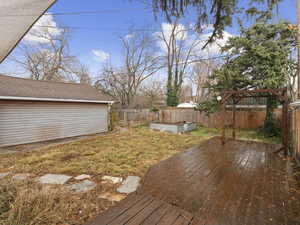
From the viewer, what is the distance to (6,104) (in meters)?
6.04

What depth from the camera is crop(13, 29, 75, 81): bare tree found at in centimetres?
1540

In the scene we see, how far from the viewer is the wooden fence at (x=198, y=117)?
398 inches

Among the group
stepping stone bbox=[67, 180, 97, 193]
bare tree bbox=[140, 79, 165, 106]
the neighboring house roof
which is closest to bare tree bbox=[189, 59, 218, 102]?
bare tree bbox=[140, 79, 165, 106]

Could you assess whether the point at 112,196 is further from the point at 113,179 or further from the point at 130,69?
the point at 130,69

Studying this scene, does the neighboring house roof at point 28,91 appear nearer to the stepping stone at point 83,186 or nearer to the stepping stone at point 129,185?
the stepping stone at point 83,186

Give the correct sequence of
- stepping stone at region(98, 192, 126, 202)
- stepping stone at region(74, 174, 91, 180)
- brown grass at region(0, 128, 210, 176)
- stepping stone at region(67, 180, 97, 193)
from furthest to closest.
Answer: brown grass at region(0, 128, 210, 176) → stepping stone at region(74, 174, 91, 180) → stepping stone at region(67, 180, 97, 193) → stepping stone at region(98, 192, 126, 202)

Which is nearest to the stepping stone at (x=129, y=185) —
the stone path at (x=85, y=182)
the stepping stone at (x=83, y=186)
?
the stone path at (x=85, y=182)

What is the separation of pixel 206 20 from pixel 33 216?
4.14 m

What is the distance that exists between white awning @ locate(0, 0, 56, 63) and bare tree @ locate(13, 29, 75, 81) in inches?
696

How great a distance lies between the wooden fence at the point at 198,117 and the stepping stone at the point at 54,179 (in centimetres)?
960

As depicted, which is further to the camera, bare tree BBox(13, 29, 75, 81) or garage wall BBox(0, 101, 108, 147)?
bare tree BBox(13, 29, 75, 81)

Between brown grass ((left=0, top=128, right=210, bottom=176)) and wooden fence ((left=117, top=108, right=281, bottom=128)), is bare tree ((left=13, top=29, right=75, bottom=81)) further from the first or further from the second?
brown grass ((left=0, top=128, right=210, bottom=176))

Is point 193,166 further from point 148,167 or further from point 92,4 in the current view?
point 92,4

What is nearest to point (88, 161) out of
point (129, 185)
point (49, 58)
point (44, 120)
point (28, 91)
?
point (129, 185)
